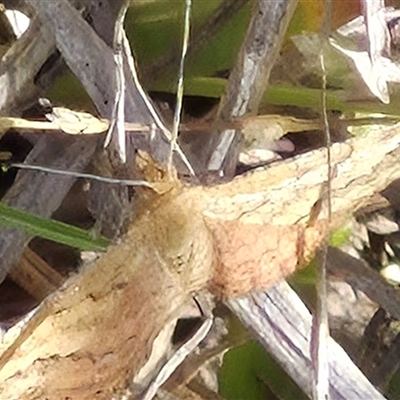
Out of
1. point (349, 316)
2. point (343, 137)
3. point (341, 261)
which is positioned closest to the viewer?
point (343, 137)

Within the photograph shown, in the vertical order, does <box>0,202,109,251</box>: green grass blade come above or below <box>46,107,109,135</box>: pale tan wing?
below

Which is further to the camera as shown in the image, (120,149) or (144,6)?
(144,6)

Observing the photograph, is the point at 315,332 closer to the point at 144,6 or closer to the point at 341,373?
the point at 341,373

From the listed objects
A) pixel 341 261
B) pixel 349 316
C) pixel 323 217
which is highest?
pixel 323 217

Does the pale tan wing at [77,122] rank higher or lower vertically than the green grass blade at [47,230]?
higher

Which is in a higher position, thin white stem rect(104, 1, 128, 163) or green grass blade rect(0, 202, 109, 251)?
thin white stem rect(104, 1, 128, 163)

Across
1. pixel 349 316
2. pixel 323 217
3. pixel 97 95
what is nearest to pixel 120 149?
pixel 97 95

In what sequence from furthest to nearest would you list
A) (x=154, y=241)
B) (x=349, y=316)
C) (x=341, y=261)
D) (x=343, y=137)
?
(x=349, y=316) < (x=341, y=261) < (x=343, y=137) < (x=154, y=241)

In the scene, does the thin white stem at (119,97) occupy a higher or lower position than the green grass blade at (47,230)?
higher
